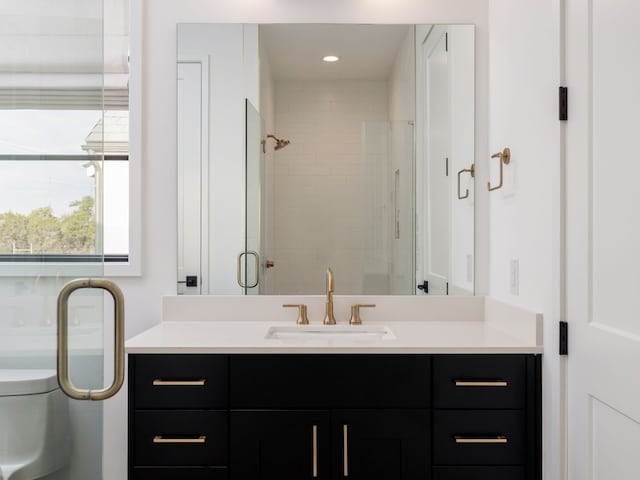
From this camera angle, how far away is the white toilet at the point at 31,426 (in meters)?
0.95

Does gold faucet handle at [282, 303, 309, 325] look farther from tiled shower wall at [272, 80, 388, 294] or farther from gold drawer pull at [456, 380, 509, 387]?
gold drawer pull at [456, 380, 509, 387]

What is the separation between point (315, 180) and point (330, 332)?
2.07 feet

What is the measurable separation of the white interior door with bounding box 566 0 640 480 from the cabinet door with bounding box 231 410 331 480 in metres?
0.75

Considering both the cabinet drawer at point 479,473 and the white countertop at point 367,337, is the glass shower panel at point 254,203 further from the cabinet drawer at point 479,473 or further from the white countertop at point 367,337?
the cabinet drawer at point 479,473

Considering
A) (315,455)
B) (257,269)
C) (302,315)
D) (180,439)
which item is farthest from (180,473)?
(257,269)

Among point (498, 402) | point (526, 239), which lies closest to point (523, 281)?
point (526, 239)

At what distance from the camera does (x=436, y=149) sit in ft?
7.41

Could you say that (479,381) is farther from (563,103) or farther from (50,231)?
(50,231)

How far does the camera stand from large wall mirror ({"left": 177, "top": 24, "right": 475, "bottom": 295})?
2232 millimetres

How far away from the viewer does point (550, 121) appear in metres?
1.62

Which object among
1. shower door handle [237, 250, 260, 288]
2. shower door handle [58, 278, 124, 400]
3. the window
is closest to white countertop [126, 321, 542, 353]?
shower door handle [237, 250, 260, 288]

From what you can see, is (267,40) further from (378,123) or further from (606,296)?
(606,296)

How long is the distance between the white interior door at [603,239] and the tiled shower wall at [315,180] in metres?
0.89

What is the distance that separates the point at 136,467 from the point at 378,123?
1.56 m
